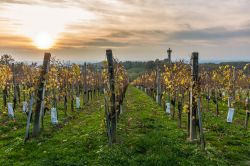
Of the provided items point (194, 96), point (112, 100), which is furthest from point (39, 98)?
point (194, 96)

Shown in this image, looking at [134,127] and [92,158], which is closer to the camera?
[92,158]

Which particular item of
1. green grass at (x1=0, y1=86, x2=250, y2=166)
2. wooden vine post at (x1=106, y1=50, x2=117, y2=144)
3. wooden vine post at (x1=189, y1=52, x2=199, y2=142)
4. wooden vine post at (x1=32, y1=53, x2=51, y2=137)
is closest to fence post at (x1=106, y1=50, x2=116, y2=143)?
wooden vine post at (x1=106, y1=50, x2=117, y2=144)

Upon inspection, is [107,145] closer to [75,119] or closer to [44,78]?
[44,78]

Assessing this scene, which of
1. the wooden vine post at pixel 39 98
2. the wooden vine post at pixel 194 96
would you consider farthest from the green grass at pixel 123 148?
the wooden vine post at pixel 194 96

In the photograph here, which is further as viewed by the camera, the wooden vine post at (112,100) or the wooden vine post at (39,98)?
the wooden vine post at (39,98)

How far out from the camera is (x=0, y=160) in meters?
14.7

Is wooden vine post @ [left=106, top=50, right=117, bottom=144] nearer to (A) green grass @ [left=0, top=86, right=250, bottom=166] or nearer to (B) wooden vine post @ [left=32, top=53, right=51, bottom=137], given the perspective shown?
(A) green grass @ [left=0, top=86, right=250, bottom=166]

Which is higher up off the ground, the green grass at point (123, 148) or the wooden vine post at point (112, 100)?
the wooden vine post at point (112, 100)

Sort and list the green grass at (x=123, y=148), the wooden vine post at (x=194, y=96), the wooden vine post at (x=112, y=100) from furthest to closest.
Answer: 1. the wooden vine post at (x=112, y=100)
2. the wooden vine post at (x=194, y=96)
3. the green grass at (x=123, y=148)

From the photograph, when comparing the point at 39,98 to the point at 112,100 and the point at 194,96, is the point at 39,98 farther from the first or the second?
the point at 194,96

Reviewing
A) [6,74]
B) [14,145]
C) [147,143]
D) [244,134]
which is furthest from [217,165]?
[6,74]

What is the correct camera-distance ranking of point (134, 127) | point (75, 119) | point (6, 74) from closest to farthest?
point (134, 127)
point (75, 119)
point (6, 74)

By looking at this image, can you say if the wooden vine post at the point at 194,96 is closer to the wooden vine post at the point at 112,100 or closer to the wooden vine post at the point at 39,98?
the wooden vine post at the point at 112,100

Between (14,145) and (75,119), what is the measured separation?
10.2 metres
